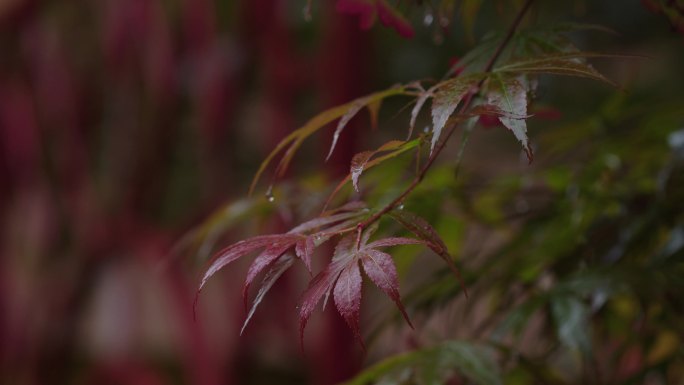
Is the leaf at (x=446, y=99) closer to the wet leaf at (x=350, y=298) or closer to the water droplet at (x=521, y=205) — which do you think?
the wet leaf at (x=350, y=298)

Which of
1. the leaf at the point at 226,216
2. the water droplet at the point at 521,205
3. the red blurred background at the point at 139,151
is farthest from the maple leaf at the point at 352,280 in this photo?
the red blurred background at the point at 139,151

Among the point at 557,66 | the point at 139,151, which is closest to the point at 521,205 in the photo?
the point at 557,66

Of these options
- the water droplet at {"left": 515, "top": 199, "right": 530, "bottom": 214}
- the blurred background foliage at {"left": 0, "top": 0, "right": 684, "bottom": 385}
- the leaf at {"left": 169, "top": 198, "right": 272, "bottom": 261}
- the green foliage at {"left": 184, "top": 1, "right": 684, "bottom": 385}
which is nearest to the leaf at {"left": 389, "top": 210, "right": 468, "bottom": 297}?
the green foliage at {"left": 184, "top": 1, "right": 684, "bottom": 385}

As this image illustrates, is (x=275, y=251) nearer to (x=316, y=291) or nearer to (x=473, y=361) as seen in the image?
(x=316, y=291)

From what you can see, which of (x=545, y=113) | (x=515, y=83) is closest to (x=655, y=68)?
(x=545, y=113)

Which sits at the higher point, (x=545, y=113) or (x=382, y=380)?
(x=545, y=113)

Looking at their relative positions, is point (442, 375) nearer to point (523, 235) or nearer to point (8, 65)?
point (523, 235)
